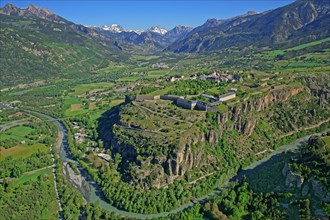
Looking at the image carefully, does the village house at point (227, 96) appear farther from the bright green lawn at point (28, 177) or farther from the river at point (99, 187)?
the bright green lawn at point (28, 177)

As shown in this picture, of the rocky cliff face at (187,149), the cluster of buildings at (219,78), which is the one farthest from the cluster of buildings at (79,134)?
the cluster of buildings at (219,78)

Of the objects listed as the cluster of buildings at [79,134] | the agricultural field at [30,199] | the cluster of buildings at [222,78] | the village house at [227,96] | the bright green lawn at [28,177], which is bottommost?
the agricultural field at [30,199]

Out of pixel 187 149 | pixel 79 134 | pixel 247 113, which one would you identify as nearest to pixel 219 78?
pixel 247 113

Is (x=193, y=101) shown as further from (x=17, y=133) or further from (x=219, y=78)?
(x=17, y=133)

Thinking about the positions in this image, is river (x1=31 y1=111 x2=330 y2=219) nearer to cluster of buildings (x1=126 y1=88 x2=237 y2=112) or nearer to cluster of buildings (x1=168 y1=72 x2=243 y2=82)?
cluster of buildings (x1=126 y1=88 x2=237 y2=112)

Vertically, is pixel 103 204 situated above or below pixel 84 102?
below

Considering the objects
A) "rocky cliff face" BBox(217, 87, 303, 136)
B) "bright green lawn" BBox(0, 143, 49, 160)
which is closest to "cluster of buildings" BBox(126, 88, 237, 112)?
"rocky cliff face" BBox(217, 87, 303, 136)

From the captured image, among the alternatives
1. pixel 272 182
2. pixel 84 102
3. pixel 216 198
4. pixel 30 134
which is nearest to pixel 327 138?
pixel 272 182

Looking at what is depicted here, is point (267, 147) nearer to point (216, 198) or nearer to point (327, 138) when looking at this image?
point (327, 138)

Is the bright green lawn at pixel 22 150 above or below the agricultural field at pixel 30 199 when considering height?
above

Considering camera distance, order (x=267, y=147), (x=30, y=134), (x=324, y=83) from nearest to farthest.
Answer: (x=267, y=147)
(x=30, y=134)
(x=324, y=83)

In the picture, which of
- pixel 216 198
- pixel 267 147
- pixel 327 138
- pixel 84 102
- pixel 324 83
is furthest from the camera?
pixel 84 102
